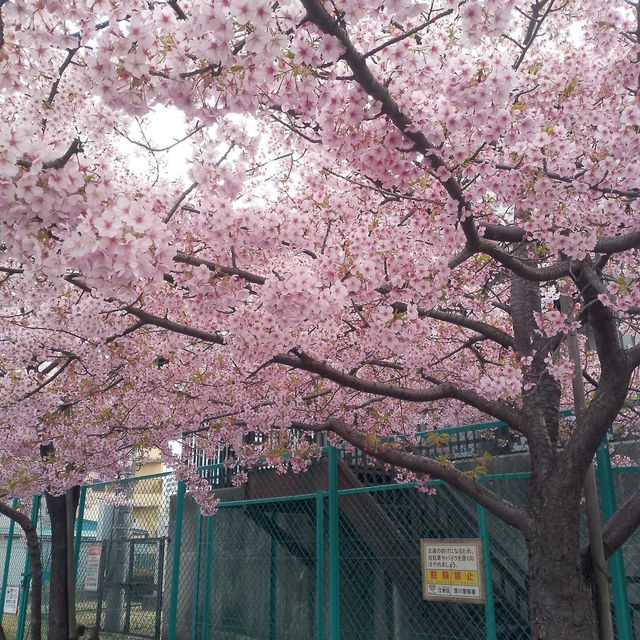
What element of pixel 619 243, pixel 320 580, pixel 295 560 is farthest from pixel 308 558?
pixel 619 243

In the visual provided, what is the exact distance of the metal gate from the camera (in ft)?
26.6

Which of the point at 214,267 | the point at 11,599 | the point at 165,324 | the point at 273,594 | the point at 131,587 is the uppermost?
the point at 214,267

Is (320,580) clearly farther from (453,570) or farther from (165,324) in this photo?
(165,324)

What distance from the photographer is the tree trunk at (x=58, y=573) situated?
8398 mm

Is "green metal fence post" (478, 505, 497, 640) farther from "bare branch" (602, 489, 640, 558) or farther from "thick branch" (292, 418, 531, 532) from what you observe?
"bare branch" (602, 489, 640, 558)

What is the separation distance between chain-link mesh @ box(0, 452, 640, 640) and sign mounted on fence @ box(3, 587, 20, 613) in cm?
17

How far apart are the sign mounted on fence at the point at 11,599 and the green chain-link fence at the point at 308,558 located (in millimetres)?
47

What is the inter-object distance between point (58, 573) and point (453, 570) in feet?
20.1

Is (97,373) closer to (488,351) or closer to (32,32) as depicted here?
(32,32)

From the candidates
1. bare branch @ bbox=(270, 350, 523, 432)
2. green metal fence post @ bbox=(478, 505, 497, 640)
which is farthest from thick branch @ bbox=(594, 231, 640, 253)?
green metal fence post @ bbox=(478, 505, 497, 640)

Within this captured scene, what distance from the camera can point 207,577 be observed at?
7387mm

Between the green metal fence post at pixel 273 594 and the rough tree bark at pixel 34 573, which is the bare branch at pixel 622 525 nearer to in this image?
the green metal fence post at pixel 273 594

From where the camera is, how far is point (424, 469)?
4.39m

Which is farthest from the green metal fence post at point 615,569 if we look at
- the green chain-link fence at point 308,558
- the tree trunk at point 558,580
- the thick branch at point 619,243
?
the thick branch at point 619,243
